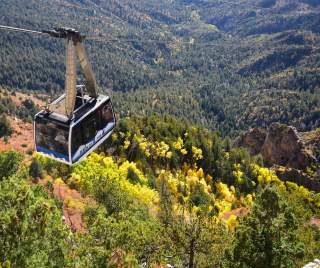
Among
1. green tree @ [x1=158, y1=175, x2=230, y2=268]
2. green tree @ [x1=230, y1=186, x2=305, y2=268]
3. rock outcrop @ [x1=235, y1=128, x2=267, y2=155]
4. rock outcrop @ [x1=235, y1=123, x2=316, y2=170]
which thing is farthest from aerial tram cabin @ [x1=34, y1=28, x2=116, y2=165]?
rock outcrop @ [x1=235, y1=128, x2=267, y2=155]

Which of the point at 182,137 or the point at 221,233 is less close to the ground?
the point at 221,233

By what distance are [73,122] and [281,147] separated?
10217 cm

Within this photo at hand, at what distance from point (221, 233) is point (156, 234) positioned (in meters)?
4.74

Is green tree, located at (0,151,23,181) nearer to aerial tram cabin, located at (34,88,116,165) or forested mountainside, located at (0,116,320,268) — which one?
forested mountainside, located at (0,116,320,268)

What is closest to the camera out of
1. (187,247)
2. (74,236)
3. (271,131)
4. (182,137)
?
(74,236)

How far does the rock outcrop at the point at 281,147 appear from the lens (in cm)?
12062

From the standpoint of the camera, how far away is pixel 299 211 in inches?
1785

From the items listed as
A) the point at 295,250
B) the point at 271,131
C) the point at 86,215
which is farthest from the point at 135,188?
the point at 271,131

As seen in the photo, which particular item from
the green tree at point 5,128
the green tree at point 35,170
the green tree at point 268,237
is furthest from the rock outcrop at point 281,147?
the green tree at point 268,237

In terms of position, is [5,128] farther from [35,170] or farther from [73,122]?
[73,122]

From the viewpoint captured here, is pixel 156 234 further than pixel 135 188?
No

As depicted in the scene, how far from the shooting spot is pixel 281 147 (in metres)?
125

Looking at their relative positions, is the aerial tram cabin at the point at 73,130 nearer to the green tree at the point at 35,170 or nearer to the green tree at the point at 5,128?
the green tree at the point at 35,170

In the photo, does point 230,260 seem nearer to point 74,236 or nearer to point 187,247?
point 187,247
